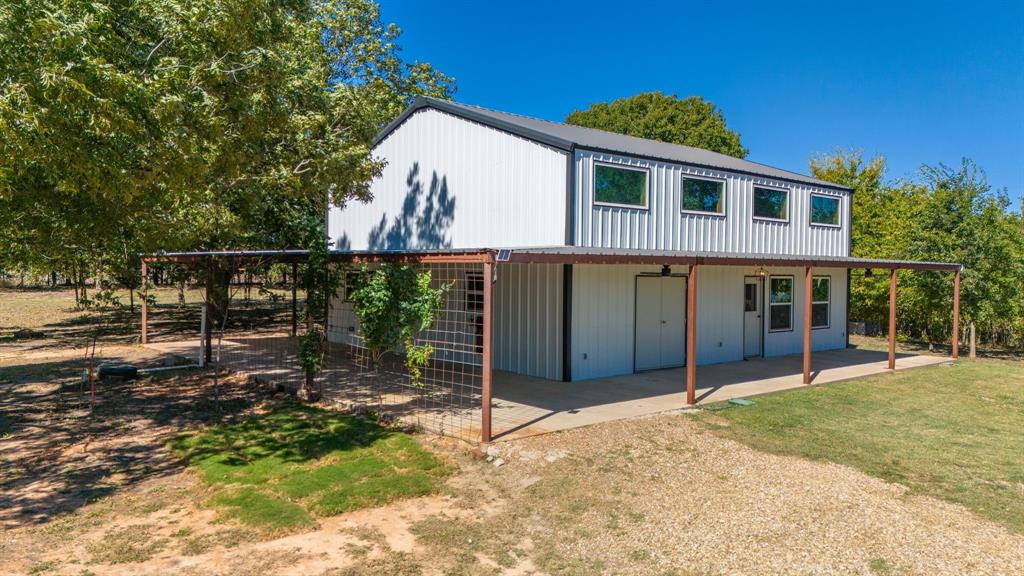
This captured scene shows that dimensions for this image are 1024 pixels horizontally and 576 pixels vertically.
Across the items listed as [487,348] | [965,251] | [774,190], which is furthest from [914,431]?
[965,251]

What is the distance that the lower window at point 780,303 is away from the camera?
15234 millimetres

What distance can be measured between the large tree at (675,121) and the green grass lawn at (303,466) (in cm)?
3119

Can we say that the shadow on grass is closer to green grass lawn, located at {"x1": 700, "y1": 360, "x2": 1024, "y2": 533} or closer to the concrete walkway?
the concrete walkway

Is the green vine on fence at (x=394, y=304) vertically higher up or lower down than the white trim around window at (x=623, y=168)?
lower down

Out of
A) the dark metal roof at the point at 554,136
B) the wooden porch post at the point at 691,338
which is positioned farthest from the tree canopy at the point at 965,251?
the wooden porch post at the point at 691,338

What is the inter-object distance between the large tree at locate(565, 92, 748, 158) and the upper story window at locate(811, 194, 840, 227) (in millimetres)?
19751

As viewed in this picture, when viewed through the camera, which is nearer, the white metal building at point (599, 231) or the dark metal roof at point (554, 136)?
the dark metal roof at point (554, 136)

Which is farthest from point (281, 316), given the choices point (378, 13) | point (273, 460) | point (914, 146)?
point (914, 146)

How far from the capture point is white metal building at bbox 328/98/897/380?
11.2 metres

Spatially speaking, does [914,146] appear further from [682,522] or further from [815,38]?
[682,522]

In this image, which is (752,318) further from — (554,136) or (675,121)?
(675,121)

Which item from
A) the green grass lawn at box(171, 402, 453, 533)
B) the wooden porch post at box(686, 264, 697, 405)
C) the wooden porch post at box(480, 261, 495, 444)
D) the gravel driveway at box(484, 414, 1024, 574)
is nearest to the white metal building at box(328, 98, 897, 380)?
the wooden porch post at box(686, 264, 697, 405)

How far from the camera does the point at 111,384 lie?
444 inches

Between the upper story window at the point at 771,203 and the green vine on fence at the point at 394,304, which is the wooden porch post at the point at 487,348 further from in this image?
the upper story window at the point at 771,203
